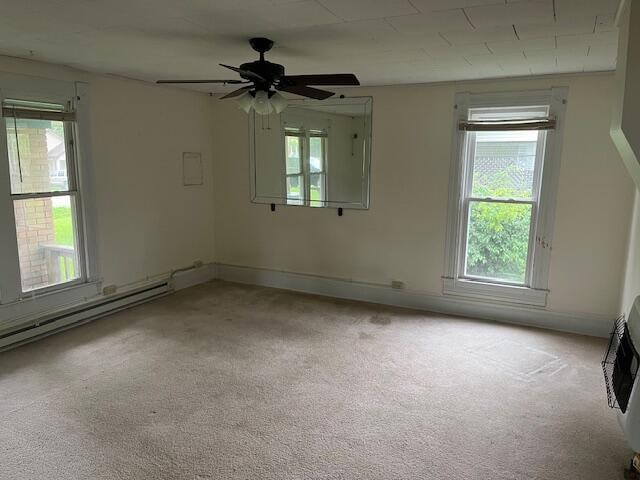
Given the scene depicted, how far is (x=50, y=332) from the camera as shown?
3770mm

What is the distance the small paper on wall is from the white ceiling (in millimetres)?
1402

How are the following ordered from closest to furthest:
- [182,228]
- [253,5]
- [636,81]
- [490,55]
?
[636,81] → [253,5] → [490,55] → [182,228]

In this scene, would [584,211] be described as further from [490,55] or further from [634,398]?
[634,398]

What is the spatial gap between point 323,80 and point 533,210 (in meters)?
2.53

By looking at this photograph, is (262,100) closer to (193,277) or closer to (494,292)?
(494,292)

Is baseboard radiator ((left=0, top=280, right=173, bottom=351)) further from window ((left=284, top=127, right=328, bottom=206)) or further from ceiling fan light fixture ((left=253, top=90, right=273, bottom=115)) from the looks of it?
ceiling fan light fixture ((left=253, top=90, right=273, bottom=115))

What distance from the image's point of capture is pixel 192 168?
514 centimetres

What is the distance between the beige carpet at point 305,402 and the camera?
2.24 meters

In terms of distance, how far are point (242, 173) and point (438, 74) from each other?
8.32 feet

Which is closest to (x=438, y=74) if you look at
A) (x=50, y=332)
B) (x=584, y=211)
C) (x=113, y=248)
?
(x=584, y=211)

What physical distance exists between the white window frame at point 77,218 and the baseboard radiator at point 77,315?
78mm

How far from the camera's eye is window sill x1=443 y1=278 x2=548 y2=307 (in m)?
4.14

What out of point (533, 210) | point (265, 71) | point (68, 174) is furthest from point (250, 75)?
point (533, 210)

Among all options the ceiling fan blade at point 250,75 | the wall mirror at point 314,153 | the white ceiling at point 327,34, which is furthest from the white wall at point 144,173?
the ceiling fan blade at point 250,75
